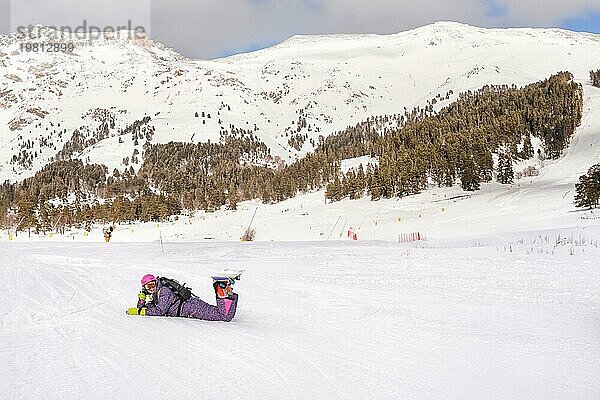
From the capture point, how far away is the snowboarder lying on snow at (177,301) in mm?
7633

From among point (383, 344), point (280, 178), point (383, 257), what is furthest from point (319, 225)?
point (280, 178)

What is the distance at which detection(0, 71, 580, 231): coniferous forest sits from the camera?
77.1m

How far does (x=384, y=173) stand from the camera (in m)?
77.1

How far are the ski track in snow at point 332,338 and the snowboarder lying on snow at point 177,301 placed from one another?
25cm

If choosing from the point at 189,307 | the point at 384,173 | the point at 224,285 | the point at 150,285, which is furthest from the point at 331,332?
the point at 384,173

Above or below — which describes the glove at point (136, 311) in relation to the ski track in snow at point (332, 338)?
above

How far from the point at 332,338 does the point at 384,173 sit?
Answer: 7204 centimetres

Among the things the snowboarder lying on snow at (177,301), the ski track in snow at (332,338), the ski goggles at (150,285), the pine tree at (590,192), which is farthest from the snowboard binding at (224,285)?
the pine tree at (590,192)

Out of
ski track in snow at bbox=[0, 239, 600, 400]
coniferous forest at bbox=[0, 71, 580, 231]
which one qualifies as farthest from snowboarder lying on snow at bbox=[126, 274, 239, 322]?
coniferous forest at bbox=[0, 71, 580, 231]

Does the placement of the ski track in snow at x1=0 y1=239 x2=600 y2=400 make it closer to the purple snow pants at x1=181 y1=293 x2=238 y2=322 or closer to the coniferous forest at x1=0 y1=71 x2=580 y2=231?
the purple snow pants at x1=181 y1=293 x2=238 y2=322

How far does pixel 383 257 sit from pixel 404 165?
63421 mm

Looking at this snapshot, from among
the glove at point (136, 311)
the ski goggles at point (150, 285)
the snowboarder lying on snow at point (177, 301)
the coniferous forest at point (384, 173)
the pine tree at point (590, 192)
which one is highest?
the coniferous forest at point (384, 173)

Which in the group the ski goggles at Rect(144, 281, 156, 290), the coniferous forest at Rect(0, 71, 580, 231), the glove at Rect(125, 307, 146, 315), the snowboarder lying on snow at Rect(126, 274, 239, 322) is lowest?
the glove at Rect(125, 307, 146, 315)

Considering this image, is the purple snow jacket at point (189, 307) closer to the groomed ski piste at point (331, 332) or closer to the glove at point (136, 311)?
the glove at point (136, 311)
